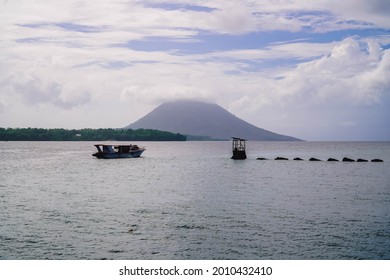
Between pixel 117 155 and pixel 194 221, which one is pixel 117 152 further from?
pixel 194 221

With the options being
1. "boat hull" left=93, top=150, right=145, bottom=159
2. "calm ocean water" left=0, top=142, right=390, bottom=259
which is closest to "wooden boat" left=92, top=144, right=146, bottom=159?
"boat hull" left=93, top=150, right=145, bottom=159

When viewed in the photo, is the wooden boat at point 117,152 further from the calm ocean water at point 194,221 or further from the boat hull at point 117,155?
the calm ocean water at point 194,221

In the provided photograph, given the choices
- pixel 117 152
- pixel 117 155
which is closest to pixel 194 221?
pixel 117 152

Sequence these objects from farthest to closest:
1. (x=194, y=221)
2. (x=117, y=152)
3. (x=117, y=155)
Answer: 1. (x=117, y=155)
2. (x=117, y=152)
3. (x=194, y=221)

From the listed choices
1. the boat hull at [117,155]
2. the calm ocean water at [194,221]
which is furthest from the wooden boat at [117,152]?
the calm ocean water at [194,221]

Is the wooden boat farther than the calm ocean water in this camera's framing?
Yes

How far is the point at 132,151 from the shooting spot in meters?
102

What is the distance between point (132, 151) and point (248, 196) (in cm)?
6567

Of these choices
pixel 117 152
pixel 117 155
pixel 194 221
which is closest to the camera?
pixel 194 221

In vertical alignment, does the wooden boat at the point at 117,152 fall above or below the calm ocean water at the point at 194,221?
above

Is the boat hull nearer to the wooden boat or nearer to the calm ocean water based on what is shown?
the wooden boat

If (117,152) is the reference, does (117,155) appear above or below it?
below

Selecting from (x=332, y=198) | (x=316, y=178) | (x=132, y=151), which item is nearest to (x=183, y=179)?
(x=316, y=178)
